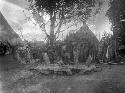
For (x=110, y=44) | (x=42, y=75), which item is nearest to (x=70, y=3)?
(x=110, y=44)

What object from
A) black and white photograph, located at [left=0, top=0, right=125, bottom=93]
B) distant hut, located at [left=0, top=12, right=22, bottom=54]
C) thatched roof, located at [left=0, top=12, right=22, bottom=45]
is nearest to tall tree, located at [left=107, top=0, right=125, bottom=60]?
black and white photograph, located at [left=0, top=0, right=125, bottom=93]

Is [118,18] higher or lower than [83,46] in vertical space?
higher

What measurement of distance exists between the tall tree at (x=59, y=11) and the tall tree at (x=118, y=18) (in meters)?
5.98

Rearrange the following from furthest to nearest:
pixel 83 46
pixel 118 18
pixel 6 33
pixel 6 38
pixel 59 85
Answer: pixel 6 33, pixel 6 38, pixel 118 18, pixel 83 46, pixel 59 85

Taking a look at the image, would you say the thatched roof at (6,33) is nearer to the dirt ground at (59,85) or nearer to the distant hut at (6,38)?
the distant hut at (6,38)

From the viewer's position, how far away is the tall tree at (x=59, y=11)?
31062 mm

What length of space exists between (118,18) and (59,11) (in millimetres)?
9658

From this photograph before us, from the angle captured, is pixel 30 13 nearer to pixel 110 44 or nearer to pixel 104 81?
pixel 110 44

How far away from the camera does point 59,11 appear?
32.1m

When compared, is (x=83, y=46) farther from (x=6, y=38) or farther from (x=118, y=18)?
(x=6, y=38)

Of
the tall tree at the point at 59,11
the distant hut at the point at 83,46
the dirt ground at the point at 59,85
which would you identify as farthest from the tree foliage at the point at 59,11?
the dirt ground at the point at 59,85

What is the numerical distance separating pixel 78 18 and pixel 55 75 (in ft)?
70.5

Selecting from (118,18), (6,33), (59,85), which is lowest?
(59,85)

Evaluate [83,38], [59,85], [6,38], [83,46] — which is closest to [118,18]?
[83,38]
